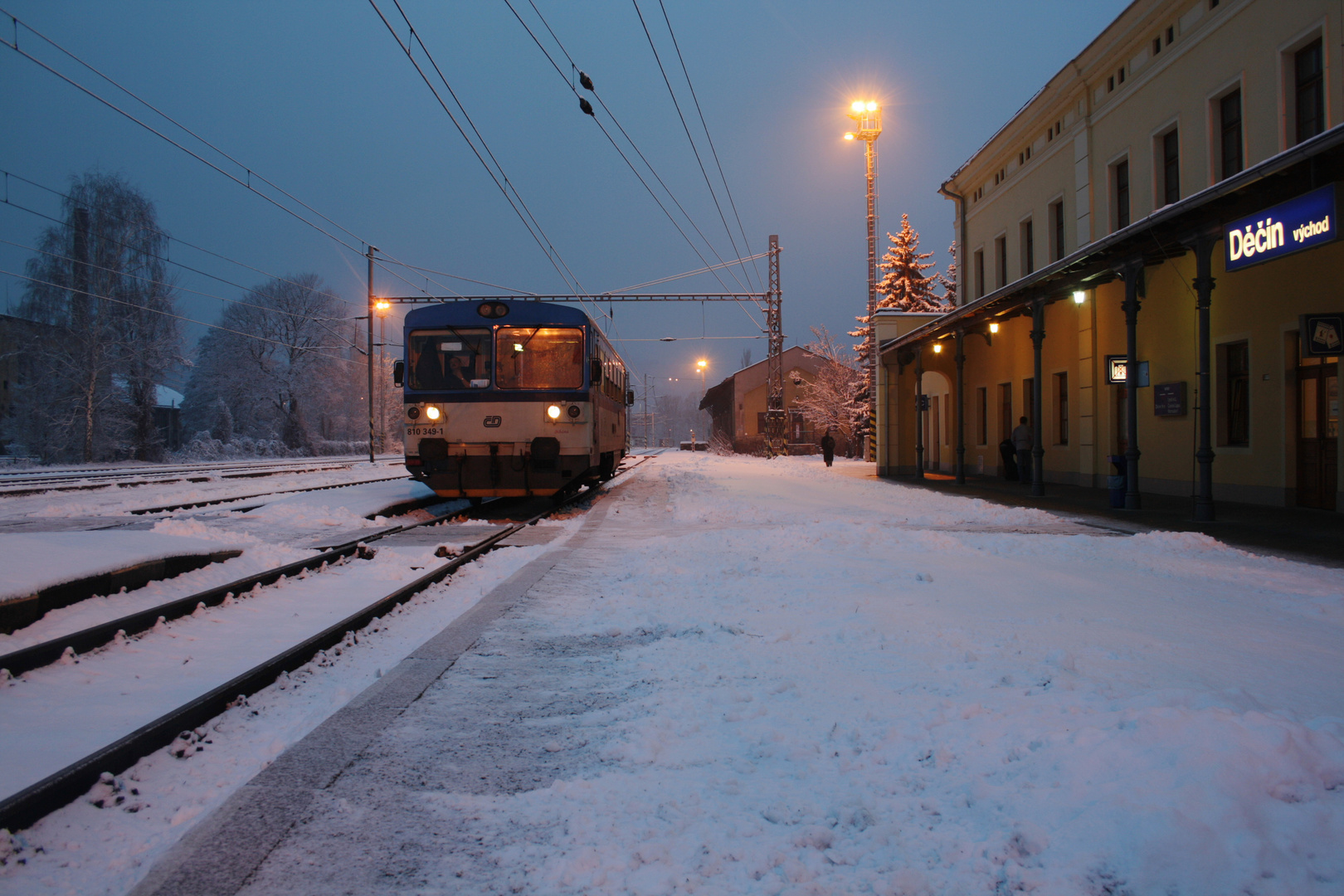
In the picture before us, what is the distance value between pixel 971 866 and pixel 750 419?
5510 cm

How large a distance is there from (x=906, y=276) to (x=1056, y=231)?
19791 mm

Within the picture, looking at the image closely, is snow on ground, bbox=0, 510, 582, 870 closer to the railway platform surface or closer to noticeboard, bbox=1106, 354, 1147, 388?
the railway platform surface

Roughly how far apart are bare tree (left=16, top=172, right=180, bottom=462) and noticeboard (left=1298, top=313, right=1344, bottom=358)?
3800 cm

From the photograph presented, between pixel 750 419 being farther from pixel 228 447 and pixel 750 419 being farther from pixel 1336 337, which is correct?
pixel 1336 337

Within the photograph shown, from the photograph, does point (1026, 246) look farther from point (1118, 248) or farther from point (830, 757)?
point (830, 757)

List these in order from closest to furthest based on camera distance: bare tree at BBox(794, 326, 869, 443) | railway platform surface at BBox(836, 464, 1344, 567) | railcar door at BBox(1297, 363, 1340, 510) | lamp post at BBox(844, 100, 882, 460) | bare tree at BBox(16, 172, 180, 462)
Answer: railway platform surface at BBox(836, 464, 1344, 567) < railcar door at BBox(1297, 363, 1340, 510) < lamp post at BBox(844, 100, 882, 460) < bare tree at BBox(16, 172, 180, 462) < bare tree at BBox(794, 326, 869, 443)

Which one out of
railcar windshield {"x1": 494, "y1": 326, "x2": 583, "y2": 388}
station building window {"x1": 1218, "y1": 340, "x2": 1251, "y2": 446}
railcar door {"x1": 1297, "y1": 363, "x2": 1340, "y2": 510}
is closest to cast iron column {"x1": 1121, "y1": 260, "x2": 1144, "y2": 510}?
station building window {"x1": 1218, "y1": 340, "x2": 1251, "y2": 446}

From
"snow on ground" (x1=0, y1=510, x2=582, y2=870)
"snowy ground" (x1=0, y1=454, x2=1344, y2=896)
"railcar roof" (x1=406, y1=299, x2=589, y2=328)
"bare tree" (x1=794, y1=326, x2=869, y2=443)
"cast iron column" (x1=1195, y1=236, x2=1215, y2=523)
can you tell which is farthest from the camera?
"bare tree" (x1=794, y1=326, x2=869, y2=443)

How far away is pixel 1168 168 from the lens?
15172mm

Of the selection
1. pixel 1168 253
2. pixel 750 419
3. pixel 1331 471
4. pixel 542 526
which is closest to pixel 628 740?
pixel 542 526

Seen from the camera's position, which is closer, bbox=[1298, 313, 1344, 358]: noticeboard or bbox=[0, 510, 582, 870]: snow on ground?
bbox=[0, 510, 582, 870]: snow on ground

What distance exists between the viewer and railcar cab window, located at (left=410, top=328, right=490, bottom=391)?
12.9 meters

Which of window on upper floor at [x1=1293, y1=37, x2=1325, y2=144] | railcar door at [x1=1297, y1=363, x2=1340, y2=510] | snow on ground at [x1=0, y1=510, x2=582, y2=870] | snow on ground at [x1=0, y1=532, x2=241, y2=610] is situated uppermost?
window on upper floor at [x1=1293, y1=37, x2=1325, y2=144]

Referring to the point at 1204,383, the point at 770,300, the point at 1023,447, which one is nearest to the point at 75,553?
the point at 1204,383
